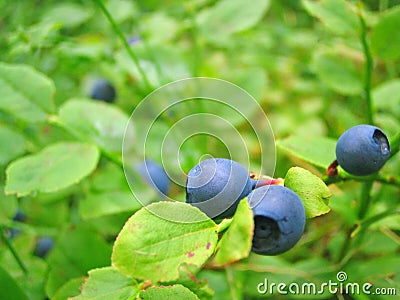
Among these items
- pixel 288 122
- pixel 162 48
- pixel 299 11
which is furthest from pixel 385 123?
pixel 299 11

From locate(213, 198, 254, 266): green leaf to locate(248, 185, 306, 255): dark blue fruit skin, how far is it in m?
0.03

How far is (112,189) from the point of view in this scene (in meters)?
1.38

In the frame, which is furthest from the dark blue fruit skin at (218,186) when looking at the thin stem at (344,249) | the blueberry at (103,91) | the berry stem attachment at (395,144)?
the blueberry at (103,91)

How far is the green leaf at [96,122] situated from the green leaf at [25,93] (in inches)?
2.2

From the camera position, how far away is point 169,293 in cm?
76

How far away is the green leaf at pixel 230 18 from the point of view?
5.58ft

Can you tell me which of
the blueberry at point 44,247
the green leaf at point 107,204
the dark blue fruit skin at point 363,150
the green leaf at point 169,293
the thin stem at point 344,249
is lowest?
the thin stem at point 344,249

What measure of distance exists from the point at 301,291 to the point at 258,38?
1303 mm

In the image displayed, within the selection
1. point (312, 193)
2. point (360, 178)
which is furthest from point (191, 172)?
point (360, 178)

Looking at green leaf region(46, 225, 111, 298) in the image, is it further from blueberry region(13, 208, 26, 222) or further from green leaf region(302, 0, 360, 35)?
green leaf region(302, 0, 360, 35)

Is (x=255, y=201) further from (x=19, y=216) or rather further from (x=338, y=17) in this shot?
(x=19, y=216)

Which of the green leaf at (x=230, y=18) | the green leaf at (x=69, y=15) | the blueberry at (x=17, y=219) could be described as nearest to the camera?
the blueberry at (x=17, y=219)

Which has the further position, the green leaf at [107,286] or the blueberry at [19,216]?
the blueberry at [19,216]

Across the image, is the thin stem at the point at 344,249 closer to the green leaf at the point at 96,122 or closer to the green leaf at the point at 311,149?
the green leaf at the point at 311,149
